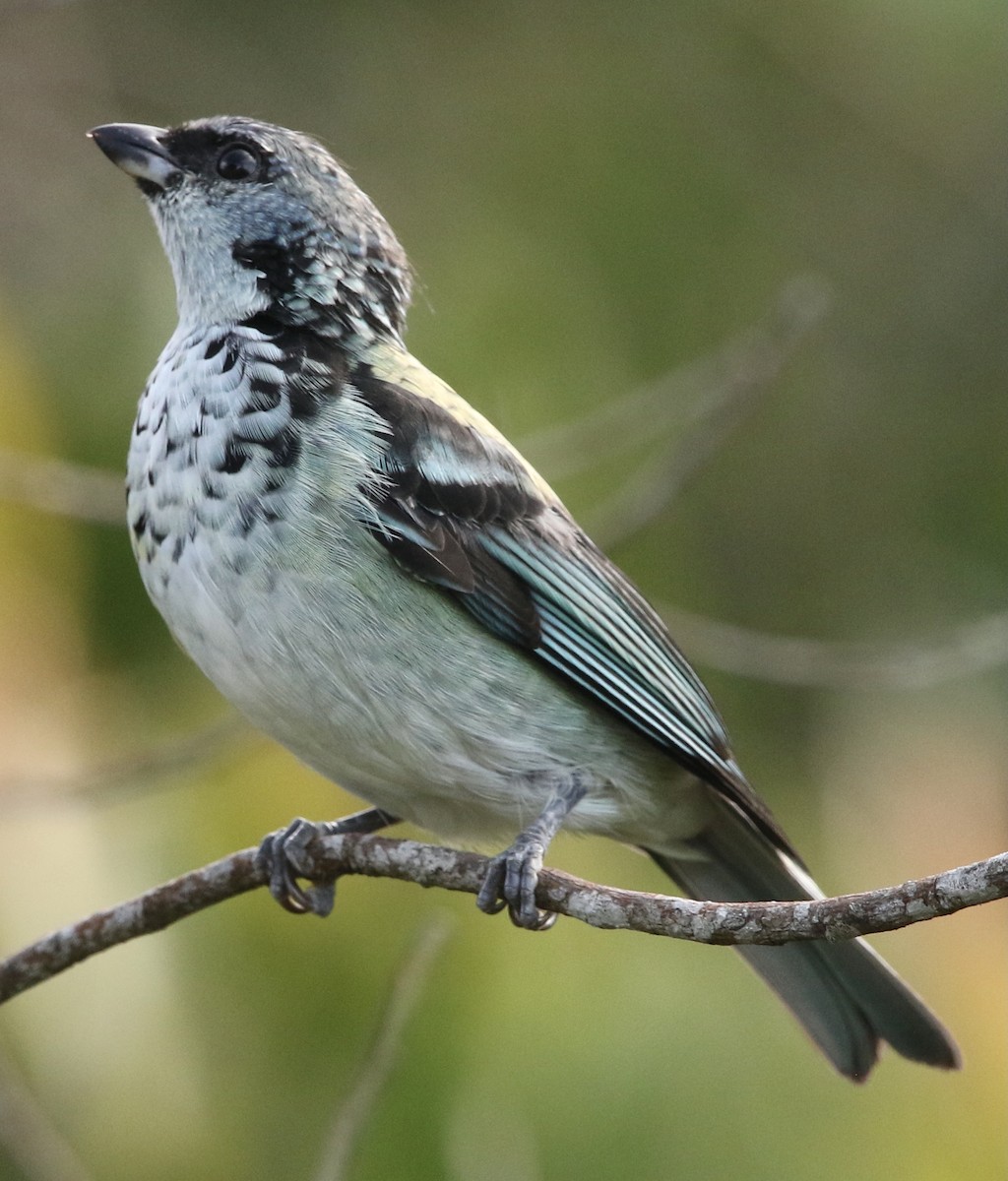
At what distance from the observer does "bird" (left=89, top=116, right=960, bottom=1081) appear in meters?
3.38

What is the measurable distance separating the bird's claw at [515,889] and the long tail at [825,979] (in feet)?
2.44

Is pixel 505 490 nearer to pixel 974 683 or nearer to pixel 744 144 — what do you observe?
pixel 974 683

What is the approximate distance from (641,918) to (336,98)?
4.62 m

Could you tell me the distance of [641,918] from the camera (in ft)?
8.53

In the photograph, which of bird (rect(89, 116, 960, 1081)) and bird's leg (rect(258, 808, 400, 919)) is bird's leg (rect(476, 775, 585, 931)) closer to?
bird (rect(89, 116, 960, 1081))

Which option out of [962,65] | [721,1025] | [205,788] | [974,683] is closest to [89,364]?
[205,788]

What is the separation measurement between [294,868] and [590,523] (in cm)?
168

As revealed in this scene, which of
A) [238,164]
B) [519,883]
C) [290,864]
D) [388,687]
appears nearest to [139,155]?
[238,164]

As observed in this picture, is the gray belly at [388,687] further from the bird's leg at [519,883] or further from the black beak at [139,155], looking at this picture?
the black beak at [139,155]

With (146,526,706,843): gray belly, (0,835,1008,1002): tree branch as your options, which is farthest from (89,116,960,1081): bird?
(0,835,1008,1002): tree branch

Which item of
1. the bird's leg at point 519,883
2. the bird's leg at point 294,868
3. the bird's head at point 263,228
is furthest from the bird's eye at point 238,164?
the bird's leg at point 519,883

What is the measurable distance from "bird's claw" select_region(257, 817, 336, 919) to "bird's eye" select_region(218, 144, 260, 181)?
1.57m

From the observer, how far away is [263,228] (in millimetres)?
3965

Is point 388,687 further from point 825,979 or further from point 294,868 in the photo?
point 825,979
